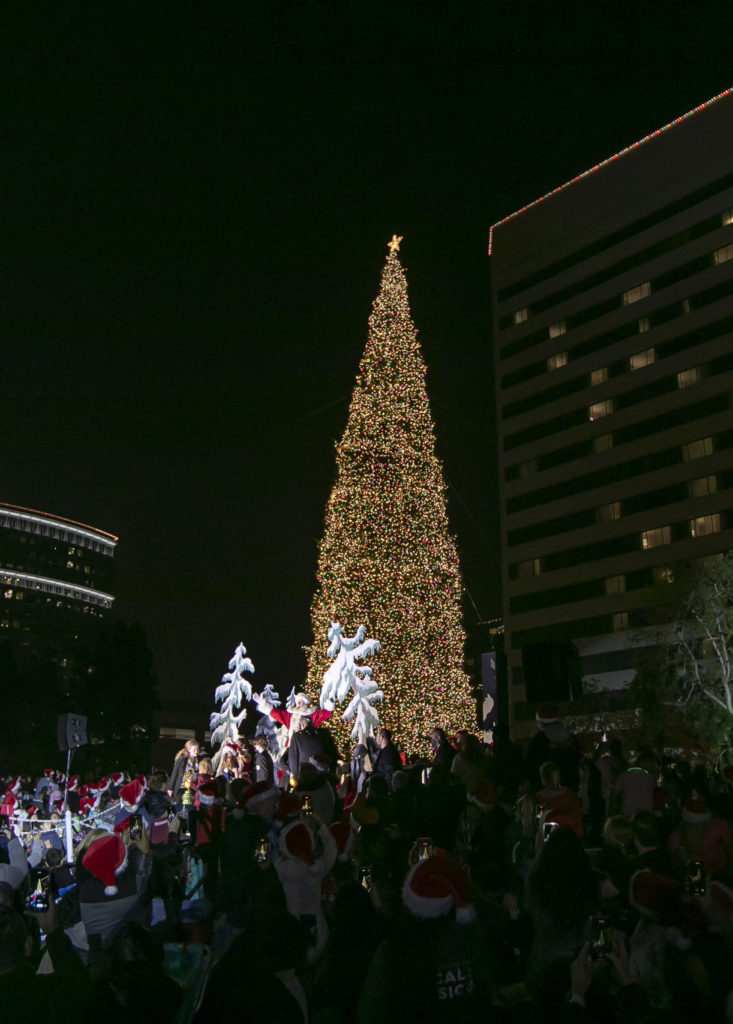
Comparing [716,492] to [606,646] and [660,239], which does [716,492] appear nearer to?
[606,646]

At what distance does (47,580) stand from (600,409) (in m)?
102

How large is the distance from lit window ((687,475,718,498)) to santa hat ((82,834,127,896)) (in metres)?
54.2

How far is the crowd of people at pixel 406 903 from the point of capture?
12.3ft

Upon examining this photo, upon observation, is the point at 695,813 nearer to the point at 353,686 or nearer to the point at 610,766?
the point at 610,766

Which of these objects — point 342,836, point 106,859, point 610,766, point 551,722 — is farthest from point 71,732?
point 106,859

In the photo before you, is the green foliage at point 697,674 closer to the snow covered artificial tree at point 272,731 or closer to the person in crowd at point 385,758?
the snow covered artificial tree at point 272,731

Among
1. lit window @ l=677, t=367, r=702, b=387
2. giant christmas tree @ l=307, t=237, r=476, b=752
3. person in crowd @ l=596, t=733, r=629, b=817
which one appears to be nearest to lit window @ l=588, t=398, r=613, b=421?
lit window @ l=677, t=367, r=702, b=387

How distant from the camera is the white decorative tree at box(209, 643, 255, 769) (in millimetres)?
26422

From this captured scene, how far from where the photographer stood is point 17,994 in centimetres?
779

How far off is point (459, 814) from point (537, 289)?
64.4 meters

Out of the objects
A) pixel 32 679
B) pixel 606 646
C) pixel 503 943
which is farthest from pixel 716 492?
pixel 503 943

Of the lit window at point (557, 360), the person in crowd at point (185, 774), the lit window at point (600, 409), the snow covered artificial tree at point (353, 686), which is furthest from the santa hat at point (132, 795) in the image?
the lit window at point (557, 360)

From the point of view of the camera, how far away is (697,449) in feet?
192

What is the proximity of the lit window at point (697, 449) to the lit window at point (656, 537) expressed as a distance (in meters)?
4.28
